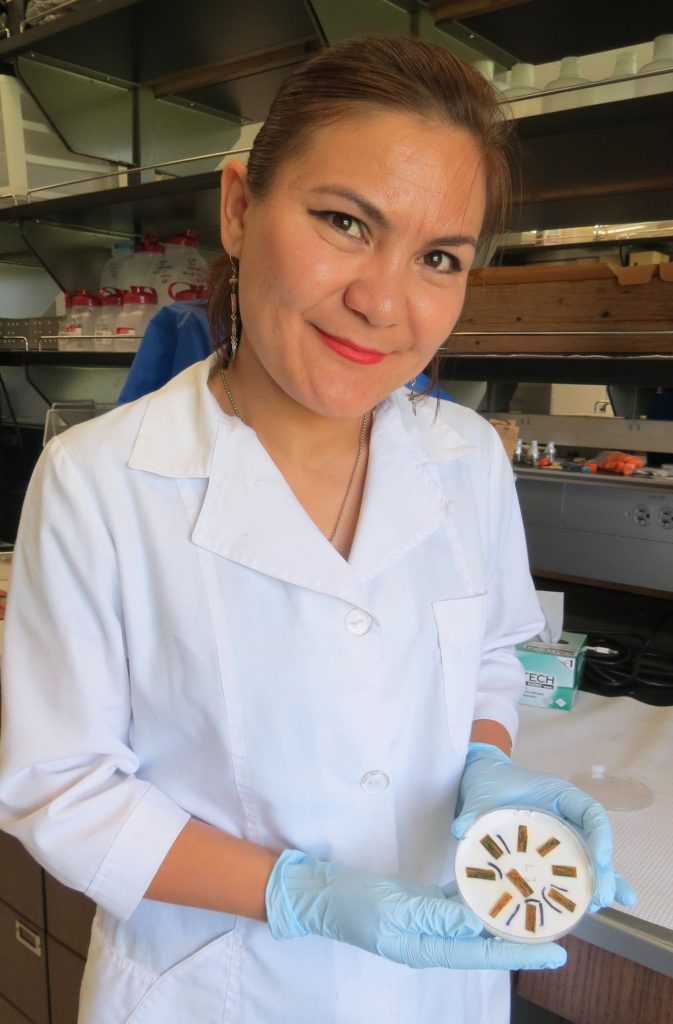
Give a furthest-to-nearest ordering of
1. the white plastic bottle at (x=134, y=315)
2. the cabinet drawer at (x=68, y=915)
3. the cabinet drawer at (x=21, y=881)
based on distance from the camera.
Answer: the white plastic bottle at (x=134, y=315), the cabinet drawer at (x=21, y=881), the cabinet drawer at (x=68, y=915)

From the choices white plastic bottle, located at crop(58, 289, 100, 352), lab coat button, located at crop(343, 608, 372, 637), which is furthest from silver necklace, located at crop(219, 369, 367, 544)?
white plastic bottle, located at crop(58, 289, 100, 352)

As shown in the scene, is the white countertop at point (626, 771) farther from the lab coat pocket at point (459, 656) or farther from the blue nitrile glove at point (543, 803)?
the lab coat pocket at point (459, 656)

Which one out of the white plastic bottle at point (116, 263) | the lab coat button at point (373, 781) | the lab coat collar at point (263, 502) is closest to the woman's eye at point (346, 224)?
the lab coat collar at point (263, 502)

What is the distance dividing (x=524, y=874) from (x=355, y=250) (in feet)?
2.10

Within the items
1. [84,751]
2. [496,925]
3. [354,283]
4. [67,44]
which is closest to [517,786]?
[496,925]

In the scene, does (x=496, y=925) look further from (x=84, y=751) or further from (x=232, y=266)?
(x=232, y=266)

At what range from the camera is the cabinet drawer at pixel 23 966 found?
1674 mm

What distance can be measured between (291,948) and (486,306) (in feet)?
3.99

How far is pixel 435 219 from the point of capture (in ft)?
2.58

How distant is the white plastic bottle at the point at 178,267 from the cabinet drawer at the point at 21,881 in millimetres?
1465

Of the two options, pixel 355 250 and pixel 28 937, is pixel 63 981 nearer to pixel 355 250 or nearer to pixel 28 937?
pixel 28 937

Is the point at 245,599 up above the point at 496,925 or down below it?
above

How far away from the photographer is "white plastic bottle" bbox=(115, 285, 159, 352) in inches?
86.7

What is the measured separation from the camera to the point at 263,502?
2.87 ft
